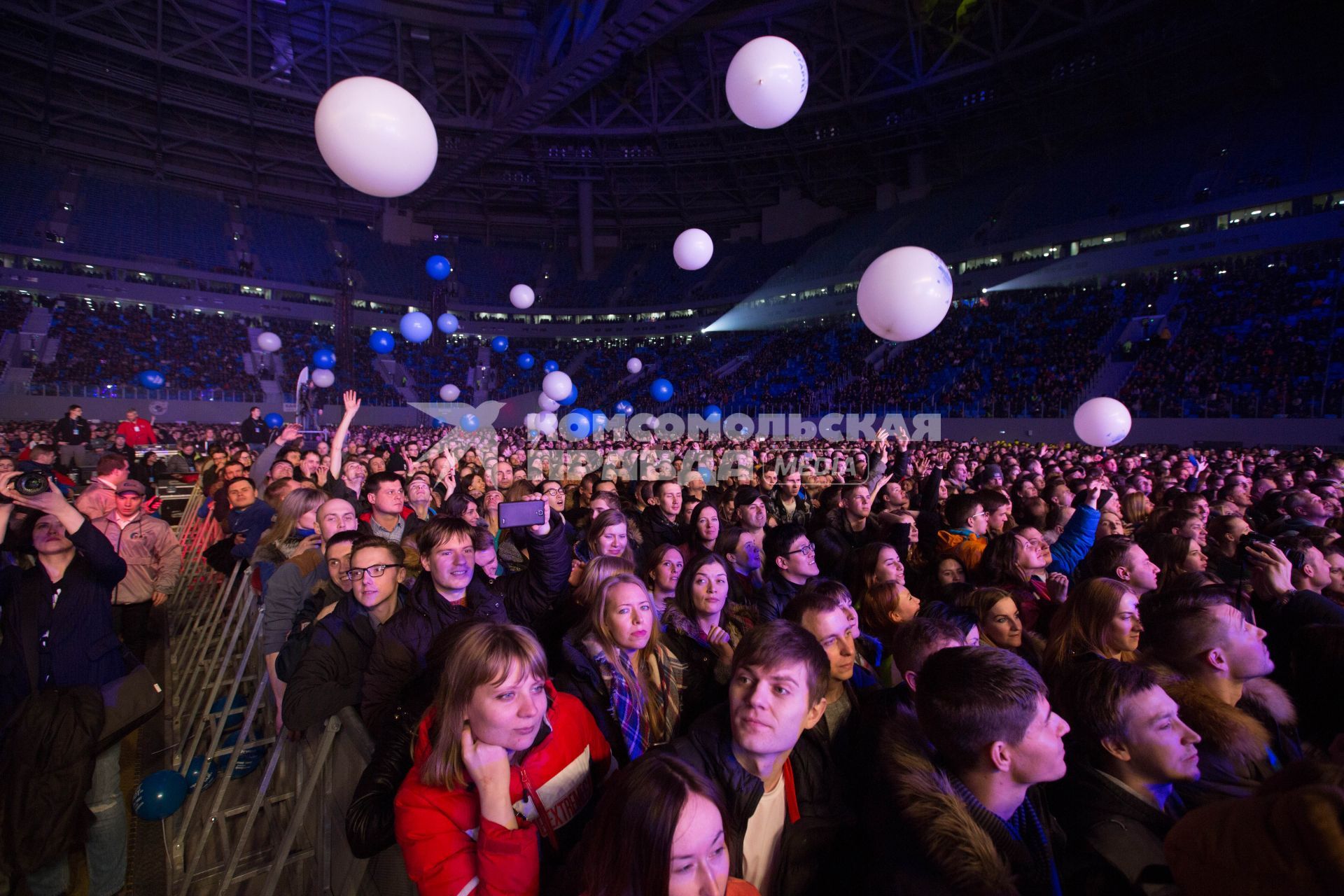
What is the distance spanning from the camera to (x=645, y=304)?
121ft

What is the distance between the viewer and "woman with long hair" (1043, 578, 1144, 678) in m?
2.31

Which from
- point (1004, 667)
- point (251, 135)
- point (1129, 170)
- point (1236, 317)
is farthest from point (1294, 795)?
point (251, 135)

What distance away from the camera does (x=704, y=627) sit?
9.13 feet

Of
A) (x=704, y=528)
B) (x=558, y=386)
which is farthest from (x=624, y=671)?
(x=558, y=386)

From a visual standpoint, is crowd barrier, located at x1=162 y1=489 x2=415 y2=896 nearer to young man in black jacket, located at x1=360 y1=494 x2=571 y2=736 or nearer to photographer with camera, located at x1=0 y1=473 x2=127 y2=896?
young man in black jacket, located at x1=360 y1=494 x2=571 y2=736

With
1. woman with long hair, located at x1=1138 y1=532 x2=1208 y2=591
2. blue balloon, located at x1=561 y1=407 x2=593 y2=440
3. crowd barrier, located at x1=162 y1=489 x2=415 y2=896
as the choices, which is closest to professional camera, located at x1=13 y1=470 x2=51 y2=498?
crowd barrier, located at x1=162 y1=489 x2=415 y2=896

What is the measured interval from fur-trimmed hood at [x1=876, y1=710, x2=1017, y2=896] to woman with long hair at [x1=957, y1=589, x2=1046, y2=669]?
136 centimetres

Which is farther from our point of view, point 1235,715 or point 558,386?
point 558,386

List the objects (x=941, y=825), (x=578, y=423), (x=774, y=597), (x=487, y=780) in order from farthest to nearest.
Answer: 1. (x=578, y=423)
2. (x=774, y=597)
3. (x=487, y=780)
4. (x=941, y=825)

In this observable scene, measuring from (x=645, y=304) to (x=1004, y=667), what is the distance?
121ft

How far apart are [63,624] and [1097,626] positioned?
4509 mm

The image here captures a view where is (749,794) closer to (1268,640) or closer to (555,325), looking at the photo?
(1268,640)

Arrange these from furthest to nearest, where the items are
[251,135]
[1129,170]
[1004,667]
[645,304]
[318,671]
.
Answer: [645,304] → [251,135] → [1129,170] → [318,671] → [1004,667]

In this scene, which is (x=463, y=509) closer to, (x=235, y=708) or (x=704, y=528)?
(x=704, y=528)
